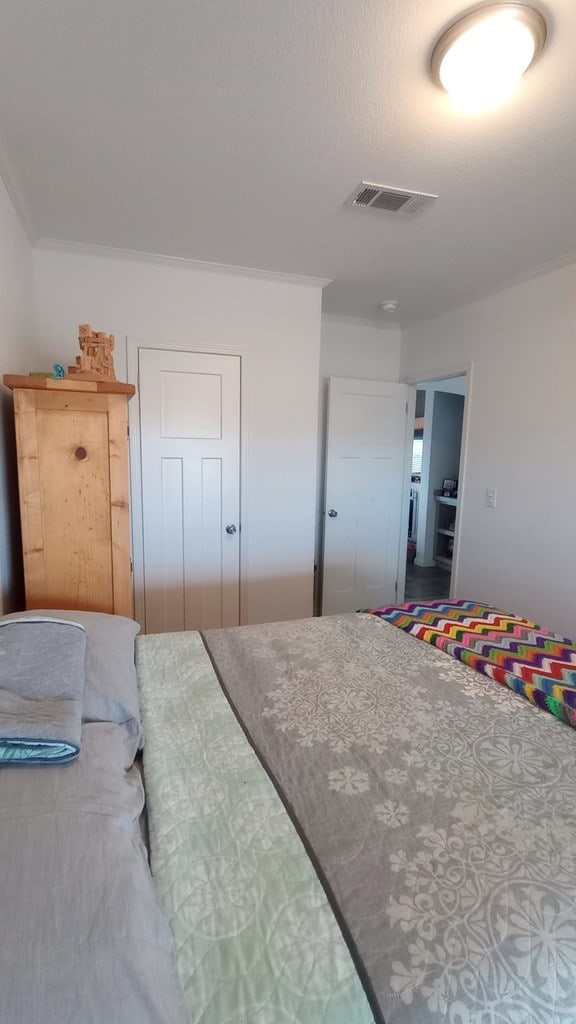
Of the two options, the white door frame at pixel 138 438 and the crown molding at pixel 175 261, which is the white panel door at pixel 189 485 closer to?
the white door frame at pixel 138 438

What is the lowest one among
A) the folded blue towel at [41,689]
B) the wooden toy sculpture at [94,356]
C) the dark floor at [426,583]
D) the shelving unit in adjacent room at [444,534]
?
the dark floor at [426,583]

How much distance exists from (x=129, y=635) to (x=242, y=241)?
2.02m

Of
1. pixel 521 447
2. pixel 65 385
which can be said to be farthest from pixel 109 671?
pixel 521 447

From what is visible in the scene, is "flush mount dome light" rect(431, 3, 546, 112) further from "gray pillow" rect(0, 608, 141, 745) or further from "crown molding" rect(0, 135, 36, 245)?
"gray pillow" rect(0, 608, 141, 745)

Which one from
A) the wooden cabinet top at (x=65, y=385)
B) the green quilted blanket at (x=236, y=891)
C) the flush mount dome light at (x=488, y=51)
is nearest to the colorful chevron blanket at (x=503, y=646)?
the green quilted blanket at (x=236, y=891)

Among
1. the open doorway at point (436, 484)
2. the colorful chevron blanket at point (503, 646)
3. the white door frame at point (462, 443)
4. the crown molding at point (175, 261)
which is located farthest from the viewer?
the open doorway at point (436, 484)

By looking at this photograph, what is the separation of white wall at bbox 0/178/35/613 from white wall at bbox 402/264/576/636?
2.70 metres

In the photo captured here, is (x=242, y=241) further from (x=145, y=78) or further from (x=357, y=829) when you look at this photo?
(x=357, y=829)

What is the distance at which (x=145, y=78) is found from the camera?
1368 millimetres

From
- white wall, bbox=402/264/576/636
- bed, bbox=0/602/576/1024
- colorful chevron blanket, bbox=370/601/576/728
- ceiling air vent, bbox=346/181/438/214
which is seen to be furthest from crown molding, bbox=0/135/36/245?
white wall, bbox=402/264/576/636

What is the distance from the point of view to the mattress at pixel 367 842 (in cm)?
63

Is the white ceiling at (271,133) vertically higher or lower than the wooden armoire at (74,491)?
higher

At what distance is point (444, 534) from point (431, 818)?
512 cm

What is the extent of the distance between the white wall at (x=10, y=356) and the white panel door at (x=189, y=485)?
68 cm
